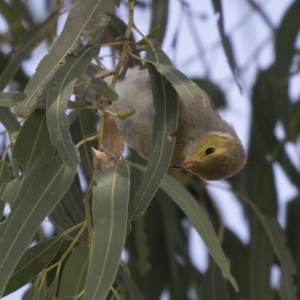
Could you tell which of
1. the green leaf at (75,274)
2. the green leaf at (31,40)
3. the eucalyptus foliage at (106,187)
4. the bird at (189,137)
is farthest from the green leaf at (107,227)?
the green leaf at (31,40)

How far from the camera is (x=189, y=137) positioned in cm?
207

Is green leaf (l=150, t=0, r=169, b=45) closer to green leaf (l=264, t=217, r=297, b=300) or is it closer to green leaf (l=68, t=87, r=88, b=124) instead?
green leaf (l=264, t=217, r=297, b=300)

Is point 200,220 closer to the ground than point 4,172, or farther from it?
closer to the ground

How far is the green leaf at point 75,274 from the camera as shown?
159 centimetres

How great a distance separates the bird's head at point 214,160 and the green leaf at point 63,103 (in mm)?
710

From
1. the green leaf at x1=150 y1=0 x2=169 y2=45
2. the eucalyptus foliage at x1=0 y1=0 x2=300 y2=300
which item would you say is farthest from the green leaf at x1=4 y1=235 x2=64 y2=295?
the green leaf at x1=150 y1=0 x2=169 y2=45

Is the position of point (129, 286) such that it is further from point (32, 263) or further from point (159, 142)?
point (159, 142)

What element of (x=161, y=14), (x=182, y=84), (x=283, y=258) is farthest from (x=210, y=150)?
(x=182, y=84)

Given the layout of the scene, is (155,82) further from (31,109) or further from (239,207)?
(239,207)

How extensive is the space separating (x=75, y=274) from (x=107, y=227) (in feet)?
1.21

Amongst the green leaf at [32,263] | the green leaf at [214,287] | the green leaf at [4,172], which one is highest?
the green leaf at [4,172]

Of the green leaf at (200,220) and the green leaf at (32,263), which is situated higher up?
the green leaf at (32,263)

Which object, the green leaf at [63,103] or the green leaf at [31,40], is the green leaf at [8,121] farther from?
the green leaf at [63,103]

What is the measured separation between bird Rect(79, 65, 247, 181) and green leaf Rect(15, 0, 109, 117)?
550 millimetres
